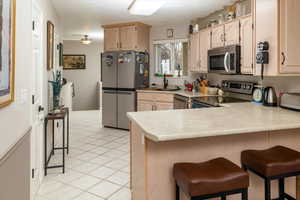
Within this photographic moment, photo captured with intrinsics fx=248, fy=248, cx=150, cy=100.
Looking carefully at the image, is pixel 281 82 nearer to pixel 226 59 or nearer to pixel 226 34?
pixel 226 59

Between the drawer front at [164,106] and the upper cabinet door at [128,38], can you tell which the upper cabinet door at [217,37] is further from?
the upper cabinet door at [128,38]

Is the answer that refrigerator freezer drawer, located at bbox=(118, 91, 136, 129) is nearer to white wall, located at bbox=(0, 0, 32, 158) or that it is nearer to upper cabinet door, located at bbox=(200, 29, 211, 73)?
upper cabinet door, located at bbox=(200, 29, 211, 73)

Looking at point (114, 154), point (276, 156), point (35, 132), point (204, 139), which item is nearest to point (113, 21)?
point (114, 154)

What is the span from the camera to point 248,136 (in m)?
2.16

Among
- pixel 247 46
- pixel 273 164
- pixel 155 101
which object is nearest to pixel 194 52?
pixel 155 101

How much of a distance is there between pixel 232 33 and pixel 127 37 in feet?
8.59

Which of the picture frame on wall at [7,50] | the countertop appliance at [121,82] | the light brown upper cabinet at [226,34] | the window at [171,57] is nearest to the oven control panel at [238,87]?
the light brown upper cabinet at [226,34]

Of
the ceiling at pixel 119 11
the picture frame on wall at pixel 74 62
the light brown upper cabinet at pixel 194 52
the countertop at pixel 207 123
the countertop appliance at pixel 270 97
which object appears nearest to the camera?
the countertop at pixel 207 123

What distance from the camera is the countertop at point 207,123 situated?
1.69 meters

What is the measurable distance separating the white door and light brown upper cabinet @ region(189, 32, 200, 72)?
9.09 ft

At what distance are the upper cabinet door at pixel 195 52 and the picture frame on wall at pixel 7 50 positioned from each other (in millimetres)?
3577

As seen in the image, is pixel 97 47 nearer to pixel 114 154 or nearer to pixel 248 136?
pixel 114 154

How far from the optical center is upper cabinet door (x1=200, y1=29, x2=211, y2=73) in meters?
4.23

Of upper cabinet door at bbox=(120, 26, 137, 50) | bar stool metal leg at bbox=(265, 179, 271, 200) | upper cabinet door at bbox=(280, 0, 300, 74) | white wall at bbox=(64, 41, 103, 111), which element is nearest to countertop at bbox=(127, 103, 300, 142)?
bar stool metal leg at bbox=(265, 179, 271, 200)
